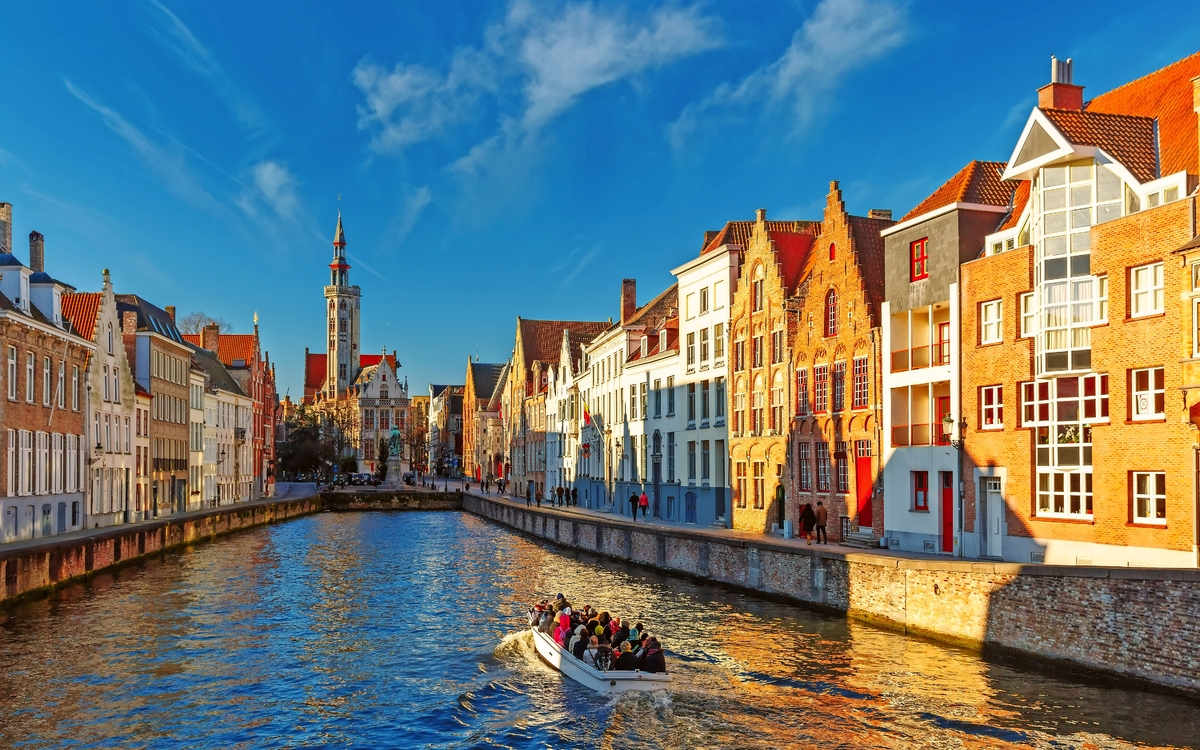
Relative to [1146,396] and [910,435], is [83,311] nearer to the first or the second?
[910,435]

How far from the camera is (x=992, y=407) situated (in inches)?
1316

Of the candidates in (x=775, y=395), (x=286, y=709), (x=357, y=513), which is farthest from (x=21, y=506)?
(x=357, y=513)

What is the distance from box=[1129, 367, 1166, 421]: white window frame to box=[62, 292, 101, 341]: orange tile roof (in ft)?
152

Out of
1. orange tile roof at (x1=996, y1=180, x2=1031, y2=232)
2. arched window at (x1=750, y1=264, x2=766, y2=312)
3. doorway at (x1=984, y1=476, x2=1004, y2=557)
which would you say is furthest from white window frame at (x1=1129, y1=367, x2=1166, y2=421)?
arched window at (x1=750, y1=264, x2=766, y2=312)

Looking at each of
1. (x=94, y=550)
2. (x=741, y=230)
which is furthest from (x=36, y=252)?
(x=741, y=230)

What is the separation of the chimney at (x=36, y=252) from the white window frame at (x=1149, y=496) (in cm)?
5068

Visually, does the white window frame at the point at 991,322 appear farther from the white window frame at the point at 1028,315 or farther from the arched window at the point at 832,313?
the arched window at the point at 832,313

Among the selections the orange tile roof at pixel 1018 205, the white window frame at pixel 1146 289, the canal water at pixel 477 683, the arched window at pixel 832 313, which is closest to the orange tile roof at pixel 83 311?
the canal water at pixel 477 683

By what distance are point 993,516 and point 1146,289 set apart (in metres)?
8.64

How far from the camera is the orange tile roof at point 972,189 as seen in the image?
3619cm

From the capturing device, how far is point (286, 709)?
75.5 feet

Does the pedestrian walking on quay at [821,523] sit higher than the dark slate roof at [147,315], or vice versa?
the dark slate roof at [147,315]

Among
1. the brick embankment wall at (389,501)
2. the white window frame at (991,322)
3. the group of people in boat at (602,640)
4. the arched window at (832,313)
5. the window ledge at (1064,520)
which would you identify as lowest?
the brick embankment wall at (389,501)

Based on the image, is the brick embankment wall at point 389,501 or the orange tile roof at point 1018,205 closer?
the orange tile roof at point 1018,205
